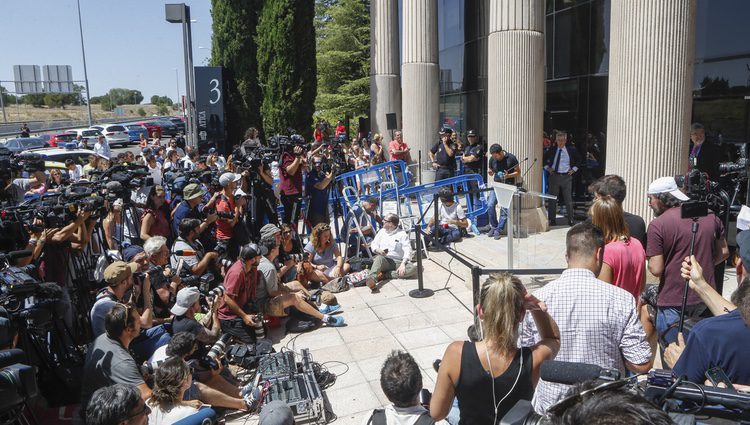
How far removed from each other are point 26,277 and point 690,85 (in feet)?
24.1

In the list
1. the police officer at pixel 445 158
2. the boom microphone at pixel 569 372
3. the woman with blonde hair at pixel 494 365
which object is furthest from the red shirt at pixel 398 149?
the boom microphone at pixel 569 372

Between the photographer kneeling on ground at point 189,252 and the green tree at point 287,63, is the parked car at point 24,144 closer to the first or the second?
the green tree at point 287,63

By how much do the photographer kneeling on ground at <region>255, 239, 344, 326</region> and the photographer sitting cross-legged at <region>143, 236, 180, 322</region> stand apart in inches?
43.7

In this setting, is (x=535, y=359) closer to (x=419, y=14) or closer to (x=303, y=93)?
(x=419, y=14)

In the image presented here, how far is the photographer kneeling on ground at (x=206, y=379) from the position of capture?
4828 mm

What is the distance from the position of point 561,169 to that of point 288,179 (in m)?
5.11

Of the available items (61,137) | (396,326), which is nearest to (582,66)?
(396,326)

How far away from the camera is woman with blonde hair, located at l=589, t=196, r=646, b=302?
4.12m

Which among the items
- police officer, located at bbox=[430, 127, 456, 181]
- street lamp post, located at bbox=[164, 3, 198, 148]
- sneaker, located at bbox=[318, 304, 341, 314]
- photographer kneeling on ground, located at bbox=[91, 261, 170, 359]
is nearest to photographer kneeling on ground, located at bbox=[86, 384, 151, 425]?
photographer kneeling on ground, located at bbox=[91, 261, 170, 359]

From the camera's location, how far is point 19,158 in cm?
1052

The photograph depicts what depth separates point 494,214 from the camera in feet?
35.1

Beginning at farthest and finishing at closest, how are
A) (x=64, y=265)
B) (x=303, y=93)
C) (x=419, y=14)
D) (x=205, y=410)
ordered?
(x=303, y=93)
(x=419, y=14)
(x=64, y=265)
(x=205, y=410)

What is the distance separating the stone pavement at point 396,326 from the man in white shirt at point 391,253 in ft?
0.62

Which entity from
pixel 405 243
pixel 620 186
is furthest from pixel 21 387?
pixel 405 243
